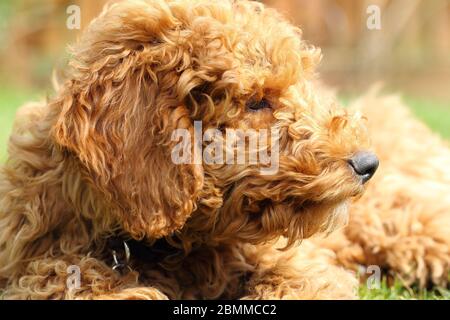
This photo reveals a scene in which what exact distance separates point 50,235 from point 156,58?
92 cm

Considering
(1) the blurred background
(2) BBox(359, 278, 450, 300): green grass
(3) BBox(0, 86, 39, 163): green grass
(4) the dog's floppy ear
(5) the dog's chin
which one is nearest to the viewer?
(4) the dog's floppy ear

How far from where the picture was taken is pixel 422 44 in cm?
1532

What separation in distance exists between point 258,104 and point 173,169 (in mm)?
471

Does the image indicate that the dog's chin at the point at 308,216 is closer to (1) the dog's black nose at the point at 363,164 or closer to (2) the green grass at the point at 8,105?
(1) the dog's black nose at the point at 363,164

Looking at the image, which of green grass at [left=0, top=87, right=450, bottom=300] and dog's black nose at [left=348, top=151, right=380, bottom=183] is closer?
dog's black nose at [left=348, top=151, right=380, bottom=183]

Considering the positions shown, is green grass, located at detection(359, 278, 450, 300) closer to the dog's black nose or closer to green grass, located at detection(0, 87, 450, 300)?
green grass, located at detection(0, 87, 450, 300)

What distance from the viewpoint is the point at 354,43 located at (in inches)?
598

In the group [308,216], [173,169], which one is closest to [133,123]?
[173,169]

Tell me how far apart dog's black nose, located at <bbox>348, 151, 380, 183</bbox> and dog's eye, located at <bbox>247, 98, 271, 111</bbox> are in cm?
44

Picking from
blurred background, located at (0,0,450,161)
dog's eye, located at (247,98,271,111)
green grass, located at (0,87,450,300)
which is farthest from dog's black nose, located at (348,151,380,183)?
blurred background, located at (0,0,450,161)

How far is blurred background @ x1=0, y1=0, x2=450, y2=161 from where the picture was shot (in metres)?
14.2

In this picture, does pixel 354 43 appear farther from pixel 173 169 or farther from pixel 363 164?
pixel 173 169

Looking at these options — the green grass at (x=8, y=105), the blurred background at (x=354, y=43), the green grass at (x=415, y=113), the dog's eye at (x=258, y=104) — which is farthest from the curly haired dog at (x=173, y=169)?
the blurred background at (x=354, y=43)
